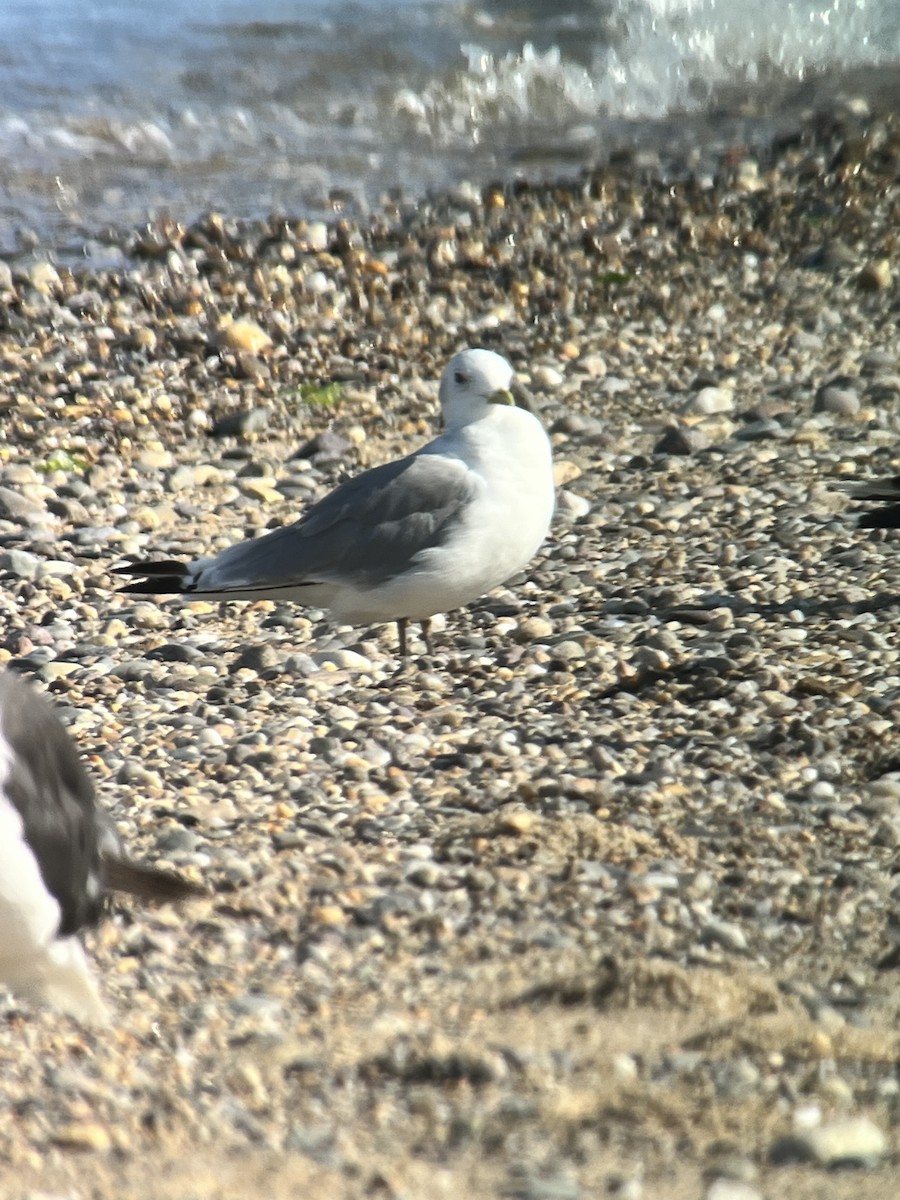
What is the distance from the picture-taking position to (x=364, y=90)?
16.2 m

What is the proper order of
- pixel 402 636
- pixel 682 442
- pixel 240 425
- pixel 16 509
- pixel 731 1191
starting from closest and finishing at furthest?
pixel 731 1191, pixel 402 636, pixel 16 509, pixel 682 442, pixel 240 425

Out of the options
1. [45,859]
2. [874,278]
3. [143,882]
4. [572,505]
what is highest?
[874,278]

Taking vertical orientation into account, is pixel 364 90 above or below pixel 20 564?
above

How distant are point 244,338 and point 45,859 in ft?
19.5

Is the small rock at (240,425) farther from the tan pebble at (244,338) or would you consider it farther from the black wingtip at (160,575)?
the black wingtip at (160,575)

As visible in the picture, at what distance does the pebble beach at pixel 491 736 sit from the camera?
327 cm

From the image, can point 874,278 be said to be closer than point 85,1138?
No

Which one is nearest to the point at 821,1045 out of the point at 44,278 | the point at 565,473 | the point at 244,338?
the point at 565,473

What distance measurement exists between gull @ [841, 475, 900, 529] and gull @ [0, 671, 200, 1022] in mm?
3239

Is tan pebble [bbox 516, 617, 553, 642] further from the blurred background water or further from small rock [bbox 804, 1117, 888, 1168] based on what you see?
the blurred background water

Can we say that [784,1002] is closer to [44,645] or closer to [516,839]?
[516,839]

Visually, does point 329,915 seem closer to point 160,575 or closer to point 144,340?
point 160,575

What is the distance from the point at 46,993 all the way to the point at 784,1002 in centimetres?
147

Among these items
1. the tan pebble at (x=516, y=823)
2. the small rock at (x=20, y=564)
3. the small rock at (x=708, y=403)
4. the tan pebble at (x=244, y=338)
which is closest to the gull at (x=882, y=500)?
the small rock at (x=708, y=403)
